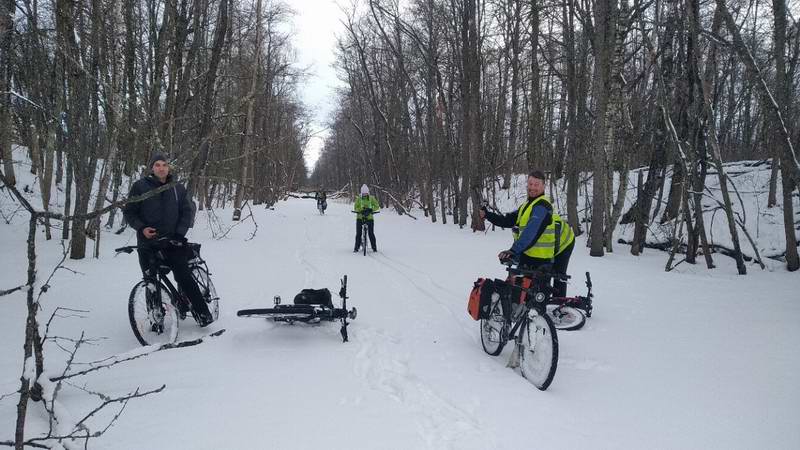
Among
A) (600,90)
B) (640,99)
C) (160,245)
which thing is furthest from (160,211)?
(640,99)

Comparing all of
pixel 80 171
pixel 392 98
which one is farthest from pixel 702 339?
pixel 392 98

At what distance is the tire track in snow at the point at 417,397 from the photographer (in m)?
3.27

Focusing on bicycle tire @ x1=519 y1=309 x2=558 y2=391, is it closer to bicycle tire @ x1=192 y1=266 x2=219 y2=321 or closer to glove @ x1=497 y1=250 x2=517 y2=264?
glove @ x1=497 y1=250 x2=517 y2=264

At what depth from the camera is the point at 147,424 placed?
3.31 metres

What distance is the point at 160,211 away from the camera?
17.0ft

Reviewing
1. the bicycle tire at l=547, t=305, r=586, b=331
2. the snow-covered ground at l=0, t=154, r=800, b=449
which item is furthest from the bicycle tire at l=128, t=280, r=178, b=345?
the bicycle tire at l=547, t=305, r=586, b=331

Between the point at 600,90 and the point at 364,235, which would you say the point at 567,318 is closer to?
the point at 600,90

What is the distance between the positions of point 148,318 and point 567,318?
4.95 meters

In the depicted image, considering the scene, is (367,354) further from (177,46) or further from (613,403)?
(177,46)

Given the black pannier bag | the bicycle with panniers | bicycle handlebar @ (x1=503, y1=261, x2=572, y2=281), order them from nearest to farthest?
the bicycle with panniers → bicycle handlebar @ (x1=503, y1=261, x2=572, y2=281) → the black pannier bag

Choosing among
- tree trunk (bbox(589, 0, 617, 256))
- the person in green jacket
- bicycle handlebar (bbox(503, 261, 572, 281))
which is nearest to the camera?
bicycle handlebar (bbox(503, 261, 572, 281))

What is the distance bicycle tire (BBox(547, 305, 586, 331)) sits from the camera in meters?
5.89

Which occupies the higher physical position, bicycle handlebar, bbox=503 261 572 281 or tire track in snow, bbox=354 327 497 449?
bicycle handlebar, bbox=503 261 572 281

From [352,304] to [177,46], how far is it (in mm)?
7917
